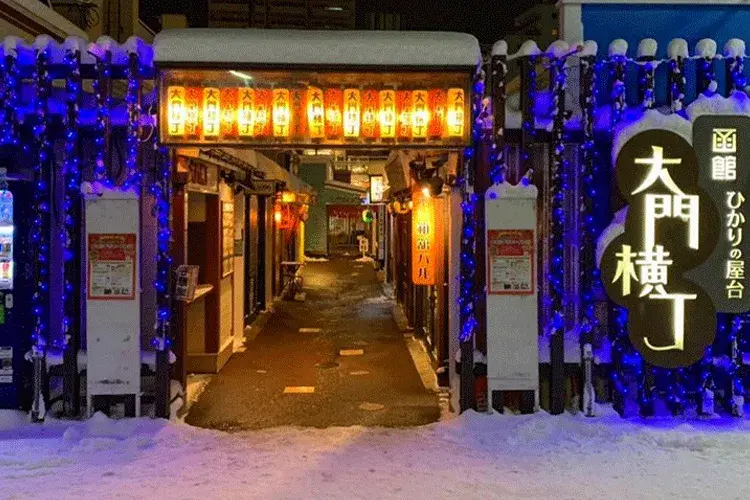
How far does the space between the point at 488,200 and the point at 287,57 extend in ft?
8.71

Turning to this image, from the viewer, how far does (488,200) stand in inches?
324

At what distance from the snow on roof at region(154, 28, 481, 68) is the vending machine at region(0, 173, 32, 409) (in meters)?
2.35

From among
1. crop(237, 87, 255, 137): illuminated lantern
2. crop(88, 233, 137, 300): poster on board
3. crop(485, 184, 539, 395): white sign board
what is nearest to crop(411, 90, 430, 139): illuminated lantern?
crop(485, 184, 539, 395): white sign board

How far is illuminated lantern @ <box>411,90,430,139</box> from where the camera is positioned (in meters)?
7.96

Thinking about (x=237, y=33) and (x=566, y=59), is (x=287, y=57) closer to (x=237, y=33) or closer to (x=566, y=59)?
(x=237, y=33)

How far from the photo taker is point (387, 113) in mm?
7965

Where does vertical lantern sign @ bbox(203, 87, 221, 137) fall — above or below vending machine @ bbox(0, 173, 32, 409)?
above

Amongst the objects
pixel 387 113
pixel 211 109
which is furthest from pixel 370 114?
pixel 211 109

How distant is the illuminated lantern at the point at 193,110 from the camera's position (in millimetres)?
7797

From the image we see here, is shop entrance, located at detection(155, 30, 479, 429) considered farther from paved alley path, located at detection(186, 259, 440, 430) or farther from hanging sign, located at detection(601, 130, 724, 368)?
hanging sign, located at detection(601, 130, 724, 368)

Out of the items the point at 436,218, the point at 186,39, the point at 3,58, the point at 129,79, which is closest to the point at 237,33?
the point at 186,39

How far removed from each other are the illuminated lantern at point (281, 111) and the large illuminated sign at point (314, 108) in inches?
0.4

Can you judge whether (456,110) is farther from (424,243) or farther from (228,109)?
(424,243)

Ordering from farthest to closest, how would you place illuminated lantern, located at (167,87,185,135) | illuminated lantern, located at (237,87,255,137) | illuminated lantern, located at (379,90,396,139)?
illuminated lantern, located at (379,90,396,139) < illuminated lantern, located at (237,87,255,137) < illuminated lantern, located at (167,87,185,135)
